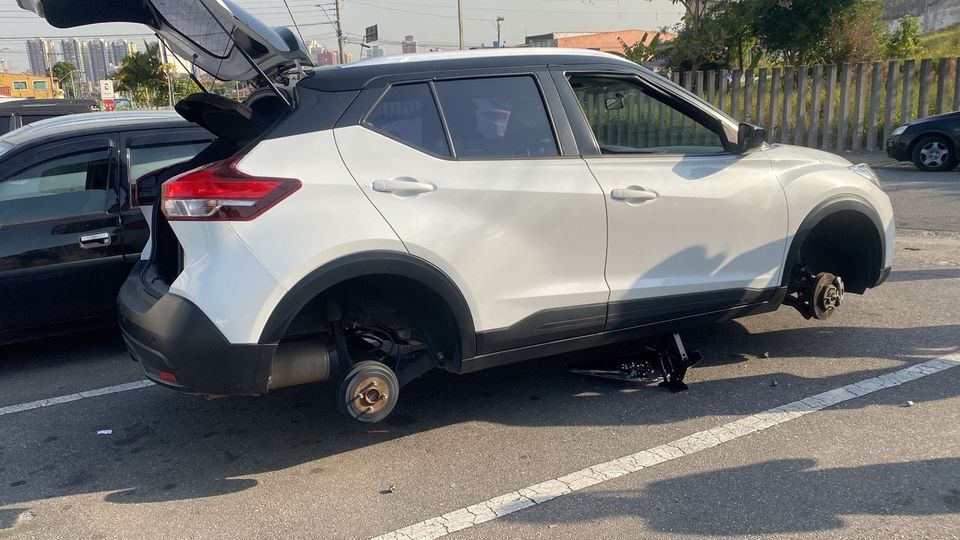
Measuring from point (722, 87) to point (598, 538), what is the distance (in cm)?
1706

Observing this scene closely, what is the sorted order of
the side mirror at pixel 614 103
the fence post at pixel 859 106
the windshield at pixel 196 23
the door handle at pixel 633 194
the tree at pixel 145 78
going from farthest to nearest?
the tree at pixel 145 78, the fence post at pixel 859 106, the side mirror at pixel 614 103, the door handle at pixel 633 194, the windshield at pixel 196 23

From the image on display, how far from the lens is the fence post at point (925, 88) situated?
49.4ft

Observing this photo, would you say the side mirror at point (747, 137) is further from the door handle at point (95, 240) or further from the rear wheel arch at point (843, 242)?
the door handle at point (95, 240)

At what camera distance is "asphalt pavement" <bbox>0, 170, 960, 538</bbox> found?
324 centimetres

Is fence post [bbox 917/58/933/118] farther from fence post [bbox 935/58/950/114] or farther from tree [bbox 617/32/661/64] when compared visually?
tree [bbox 617/32/661/64]

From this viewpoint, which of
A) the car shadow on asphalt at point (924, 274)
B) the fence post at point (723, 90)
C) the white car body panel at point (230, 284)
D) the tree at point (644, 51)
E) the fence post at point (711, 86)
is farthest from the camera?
the tree at point (644, 51)

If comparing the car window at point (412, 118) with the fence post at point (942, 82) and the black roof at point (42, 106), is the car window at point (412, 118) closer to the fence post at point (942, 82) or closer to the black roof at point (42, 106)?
the black roof at point (42, 106)

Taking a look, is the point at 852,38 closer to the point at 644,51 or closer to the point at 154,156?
the point at 644,51

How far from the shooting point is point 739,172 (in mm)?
4496

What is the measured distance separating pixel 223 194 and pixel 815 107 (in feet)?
52.3

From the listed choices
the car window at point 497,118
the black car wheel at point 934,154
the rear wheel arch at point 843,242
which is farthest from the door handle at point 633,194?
the black car wheel at point 934,154

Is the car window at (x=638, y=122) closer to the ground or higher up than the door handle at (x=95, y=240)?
higher up

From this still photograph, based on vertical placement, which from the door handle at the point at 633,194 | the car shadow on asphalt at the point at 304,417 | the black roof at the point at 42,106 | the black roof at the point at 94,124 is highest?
the black roof at the point at 42,106

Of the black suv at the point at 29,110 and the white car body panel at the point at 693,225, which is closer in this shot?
the white car body panel at the point at 693,225
